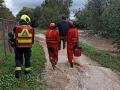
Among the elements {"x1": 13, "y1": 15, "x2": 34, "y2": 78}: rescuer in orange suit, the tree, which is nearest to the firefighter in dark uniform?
{"x1": 13, "y1": 15, "x2": 34, "y2": 78}: rescuer in orange suit

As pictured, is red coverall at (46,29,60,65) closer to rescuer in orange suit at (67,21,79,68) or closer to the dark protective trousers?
rescuer in orange suit at (67,21,79,68)

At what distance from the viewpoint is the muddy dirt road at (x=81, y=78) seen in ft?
34.2

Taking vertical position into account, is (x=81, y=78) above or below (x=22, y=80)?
below

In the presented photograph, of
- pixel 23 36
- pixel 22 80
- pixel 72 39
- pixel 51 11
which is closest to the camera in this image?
pixel 22 80

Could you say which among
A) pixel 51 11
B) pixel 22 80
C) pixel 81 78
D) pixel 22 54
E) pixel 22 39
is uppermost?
pixel 51 11

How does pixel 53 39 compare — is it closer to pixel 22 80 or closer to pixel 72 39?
pixel 72 39

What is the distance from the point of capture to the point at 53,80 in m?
11.2

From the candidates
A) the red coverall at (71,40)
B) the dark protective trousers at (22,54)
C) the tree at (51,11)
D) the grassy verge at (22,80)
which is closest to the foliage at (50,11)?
the tree at (51,11)

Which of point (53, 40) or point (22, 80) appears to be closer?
point (22, 80)

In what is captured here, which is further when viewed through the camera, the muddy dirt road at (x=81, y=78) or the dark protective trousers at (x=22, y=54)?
the dark protective trousers at (x=22, y=54)

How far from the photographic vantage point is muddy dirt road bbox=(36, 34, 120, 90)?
10.4m

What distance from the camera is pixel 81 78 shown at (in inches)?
461

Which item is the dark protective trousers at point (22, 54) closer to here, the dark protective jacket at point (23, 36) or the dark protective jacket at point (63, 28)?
the dark protective jacket at point (23, 36)

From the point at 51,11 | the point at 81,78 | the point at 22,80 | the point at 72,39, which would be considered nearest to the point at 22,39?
the point at 22,80
